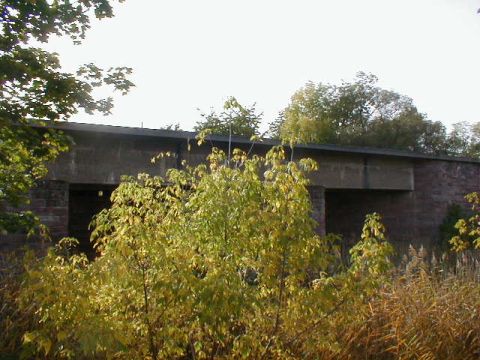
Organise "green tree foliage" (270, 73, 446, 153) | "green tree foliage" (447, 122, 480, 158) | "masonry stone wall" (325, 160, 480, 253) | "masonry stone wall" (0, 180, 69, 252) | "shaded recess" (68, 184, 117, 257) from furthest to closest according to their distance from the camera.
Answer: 1. "green tree foliage" (447, 122, 480, 158)
2. "green tree foliage" (270, 73, 446, 153)
3. "masonry stone wall" (325, 160, 480, 253)
4. "shaded recess" (68, 184, 117, 257)
5. "masonry stone wall" (0, 180, 69, 252)

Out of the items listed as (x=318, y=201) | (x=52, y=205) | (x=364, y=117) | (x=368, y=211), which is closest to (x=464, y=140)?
(x=364, y=117)

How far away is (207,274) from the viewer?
411 centimetres

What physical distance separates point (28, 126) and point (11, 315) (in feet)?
6.01

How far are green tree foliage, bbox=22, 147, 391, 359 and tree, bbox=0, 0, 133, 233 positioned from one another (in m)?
1.11

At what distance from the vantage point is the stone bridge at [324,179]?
11281 millimetres

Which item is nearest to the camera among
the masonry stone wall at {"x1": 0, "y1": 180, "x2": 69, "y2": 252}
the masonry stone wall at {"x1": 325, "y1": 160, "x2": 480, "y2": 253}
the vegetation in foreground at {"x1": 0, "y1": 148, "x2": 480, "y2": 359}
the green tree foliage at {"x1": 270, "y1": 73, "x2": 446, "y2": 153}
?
the vegetation in foreground at {"x1": 0, "y1": 148, "x2": 480, "y2": 359}

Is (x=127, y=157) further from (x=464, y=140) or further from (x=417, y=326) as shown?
(x=464, y=140)

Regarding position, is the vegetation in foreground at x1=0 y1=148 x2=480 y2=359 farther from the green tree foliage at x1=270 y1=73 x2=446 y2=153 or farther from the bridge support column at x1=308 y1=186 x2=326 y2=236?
the green tree foliage at x1=270 y1=73 x2=446 y2=153

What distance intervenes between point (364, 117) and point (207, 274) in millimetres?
34103

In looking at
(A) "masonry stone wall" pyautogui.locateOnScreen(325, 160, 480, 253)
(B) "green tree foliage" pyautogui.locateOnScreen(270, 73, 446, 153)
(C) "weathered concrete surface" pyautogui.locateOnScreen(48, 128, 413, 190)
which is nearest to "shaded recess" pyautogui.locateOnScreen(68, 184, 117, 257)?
(C) "weathered concrete surface" pyautogui.locateOnScreen(48, 128, 413, 190)

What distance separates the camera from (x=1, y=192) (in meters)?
5.55

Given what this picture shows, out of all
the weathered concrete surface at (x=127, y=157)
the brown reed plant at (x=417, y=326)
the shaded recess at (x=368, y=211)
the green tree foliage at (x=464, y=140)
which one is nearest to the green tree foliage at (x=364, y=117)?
the green tree foliage at (x=464, y=140)

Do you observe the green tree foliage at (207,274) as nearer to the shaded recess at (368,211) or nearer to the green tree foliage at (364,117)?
the shaded recess at (368,211)

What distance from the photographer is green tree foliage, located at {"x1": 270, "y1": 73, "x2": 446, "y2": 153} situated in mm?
35281
